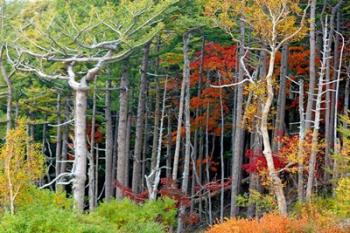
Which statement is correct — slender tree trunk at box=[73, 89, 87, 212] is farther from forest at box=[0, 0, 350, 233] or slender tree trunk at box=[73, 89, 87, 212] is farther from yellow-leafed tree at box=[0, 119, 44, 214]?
yellow-leafed tree at box=[0, 119, 44, 214]

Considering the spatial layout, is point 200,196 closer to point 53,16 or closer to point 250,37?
point 250,37

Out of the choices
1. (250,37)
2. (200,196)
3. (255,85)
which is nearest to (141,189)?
(200,196)

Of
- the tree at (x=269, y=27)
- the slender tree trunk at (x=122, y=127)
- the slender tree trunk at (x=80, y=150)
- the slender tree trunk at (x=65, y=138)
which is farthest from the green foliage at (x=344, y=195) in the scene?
the slender tree trunk at (x=65, y=138)

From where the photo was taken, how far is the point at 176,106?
29922 millimetres

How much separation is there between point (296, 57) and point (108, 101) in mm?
8536

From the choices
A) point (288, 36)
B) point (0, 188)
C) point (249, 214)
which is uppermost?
point (288, 36)

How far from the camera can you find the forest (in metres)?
14.4

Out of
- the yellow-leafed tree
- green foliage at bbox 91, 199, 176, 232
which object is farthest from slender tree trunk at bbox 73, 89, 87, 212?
green foliage at bbox 91, 199, 176, 232

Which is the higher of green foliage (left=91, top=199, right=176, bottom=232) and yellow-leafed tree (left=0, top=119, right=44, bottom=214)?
yellow-leafed tree (left=0, top=119, right=44, bottom=214)

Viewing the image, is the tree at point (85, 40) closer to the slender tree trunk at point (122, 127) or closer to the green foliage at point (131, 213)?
the green foliage at point (131, 213)

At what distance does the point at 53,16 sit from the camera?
1612 cm

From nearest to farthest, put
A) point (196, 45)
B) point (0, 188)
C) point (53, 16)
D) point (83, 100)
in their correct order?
point (0, 188) < point (83, 100) < point (53, 16) < point (196, 45)

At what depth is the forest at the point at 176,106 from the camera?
1436 cm

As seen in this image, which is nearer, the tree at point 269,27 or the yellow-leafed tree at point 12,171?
the yellow-leafed tree at point 12,171
